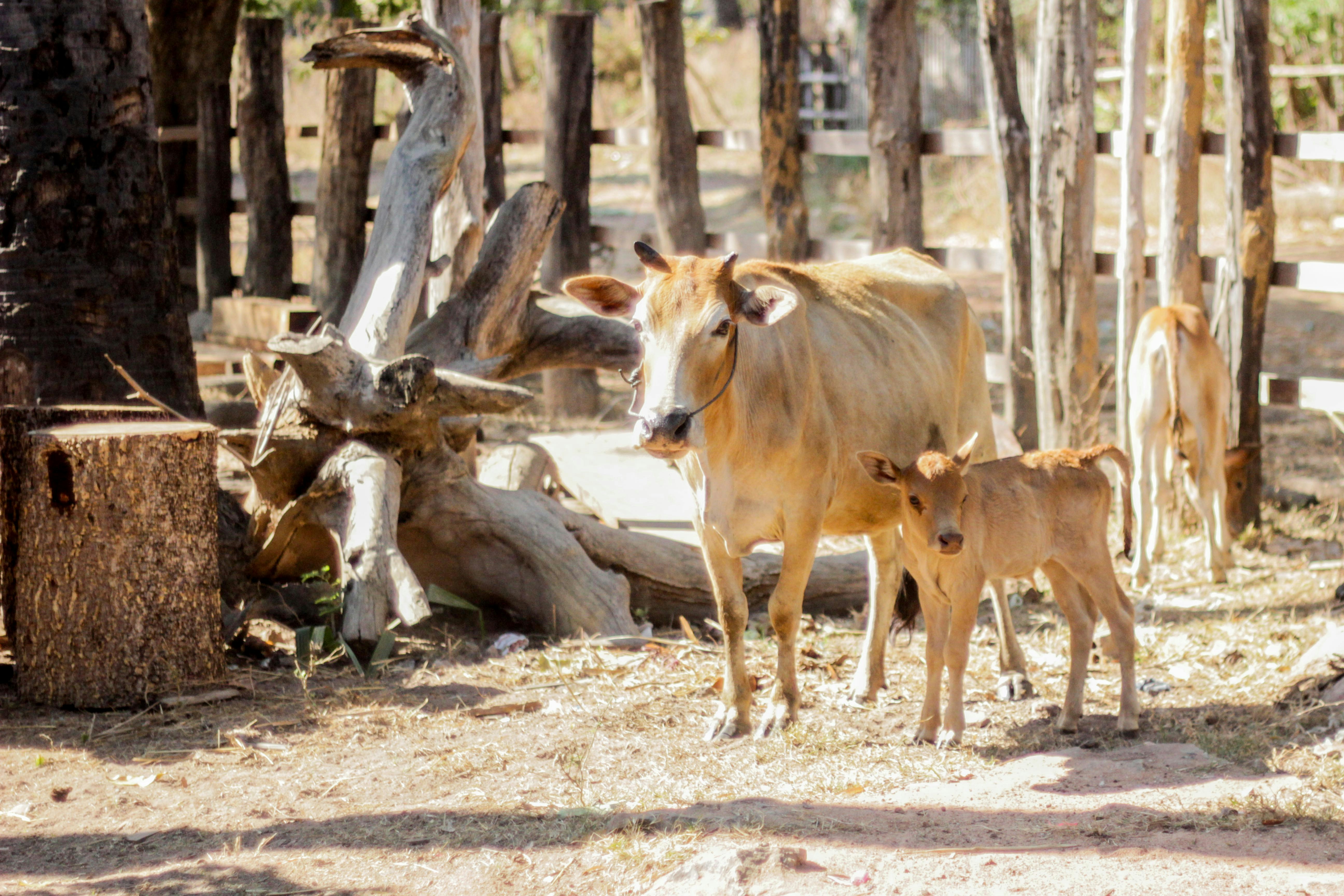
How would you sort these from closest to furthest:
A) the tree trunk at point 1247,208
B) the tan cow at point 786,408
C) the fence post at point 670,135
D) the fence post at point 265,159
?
1. the tan cow at point 786,408
2. the tree trunk at point 1247,208
3. the fence post at point 670,135
4. the fence post at point 265,159

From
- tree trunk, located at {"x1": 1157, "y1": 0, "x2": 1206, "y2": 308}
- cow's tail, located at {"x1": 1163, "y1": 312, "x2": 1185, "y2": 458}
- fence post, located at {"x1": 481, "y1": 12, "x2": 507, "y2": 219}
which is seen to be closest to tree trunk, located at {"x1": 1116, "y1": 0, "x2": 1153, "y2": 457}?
tree trunk, located at {"x1": 1157, "y1": 0, "x2": 1206, "y2": 308}


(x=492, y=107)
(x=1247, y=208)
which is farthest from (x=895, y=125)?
(x=492, y=107)

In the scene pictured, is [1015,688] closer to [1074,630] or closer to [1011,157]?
[1074,630]

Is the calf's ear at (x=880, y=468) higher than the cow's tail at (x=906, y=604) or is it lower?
higher

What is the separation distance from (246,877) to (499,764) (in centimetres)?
113

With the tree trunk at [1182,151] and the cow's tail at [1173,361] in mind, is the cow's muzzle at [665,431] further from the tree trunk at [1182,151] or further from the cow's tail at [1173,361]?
Answer: the tree trunk at [1182,151]

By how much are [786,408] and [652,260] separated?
31.8 inches

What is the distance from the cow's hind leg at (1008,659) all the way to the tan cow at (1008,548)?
49cm

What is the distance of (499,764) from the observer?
4977 mm

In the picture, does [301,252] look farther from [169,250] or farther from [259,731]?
[259,731]

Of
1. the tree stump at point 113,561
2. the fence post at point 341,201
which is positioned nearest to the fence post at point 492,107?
the fence post at point 341,201

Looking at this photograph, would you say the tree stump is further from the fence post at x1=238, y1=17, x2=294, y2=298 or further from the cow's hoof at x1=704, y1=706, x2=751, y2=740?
the fence post at x1=238, y1=17, x2=294, y2=298

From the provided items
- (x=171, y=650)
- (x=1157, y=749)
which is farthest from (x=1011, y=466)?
(x=171, y=650)

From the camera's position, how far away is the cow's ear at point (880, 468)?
494 cm
